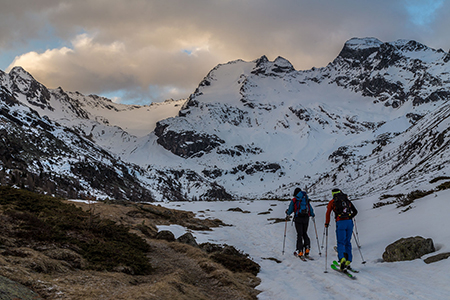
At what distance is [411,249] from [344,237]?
2.43m

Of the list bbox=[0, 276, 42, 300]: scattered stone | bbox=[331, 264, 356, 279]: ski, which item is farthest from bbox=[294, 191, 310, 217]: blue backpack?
bbox=[0, 276, 42, 300]: scattered stone

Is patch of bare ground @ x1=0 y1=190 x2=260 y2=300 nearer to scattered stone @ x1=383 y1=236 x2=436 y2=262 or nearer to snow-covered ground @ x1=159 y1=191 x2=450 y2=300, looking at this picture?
snow-covered ground @ x1=159 y1=191 x2=450 y2=300

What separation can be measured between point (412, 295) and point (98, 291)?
27.3ft

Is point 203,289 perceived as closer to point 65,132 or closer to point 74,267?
point 74,267

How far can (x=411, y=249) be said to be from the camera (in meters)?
10.9

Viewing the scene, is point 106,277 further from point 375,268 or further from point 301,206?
point 375,268

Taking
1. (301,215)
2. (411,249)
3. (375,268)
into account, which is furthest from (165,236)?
(411,249)

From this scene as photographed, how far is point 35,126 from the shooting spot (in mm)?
164625

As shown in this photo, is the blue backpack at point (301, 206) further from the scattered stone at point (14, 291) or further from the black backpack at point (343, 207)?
the scattered stone at point (14, 291)

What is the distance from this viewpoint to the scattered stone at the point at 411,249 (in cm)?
1074

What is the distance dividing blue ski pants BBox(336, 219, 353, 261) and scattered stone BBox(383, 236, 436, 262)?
1.85m

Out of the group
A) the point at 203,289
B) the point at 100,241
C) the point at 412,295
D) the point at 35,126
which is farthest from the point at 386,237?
the point at 35,126

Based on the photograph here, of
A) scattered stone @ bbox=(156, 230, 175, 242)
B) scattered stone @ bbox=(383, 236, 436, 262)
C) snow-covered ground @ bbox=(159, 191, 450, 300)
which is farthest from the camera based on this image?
scattered stone @ bbox=(156, 230, 175, 242)

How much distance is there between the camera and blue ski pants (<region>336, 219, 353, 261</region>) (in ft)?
36.5
